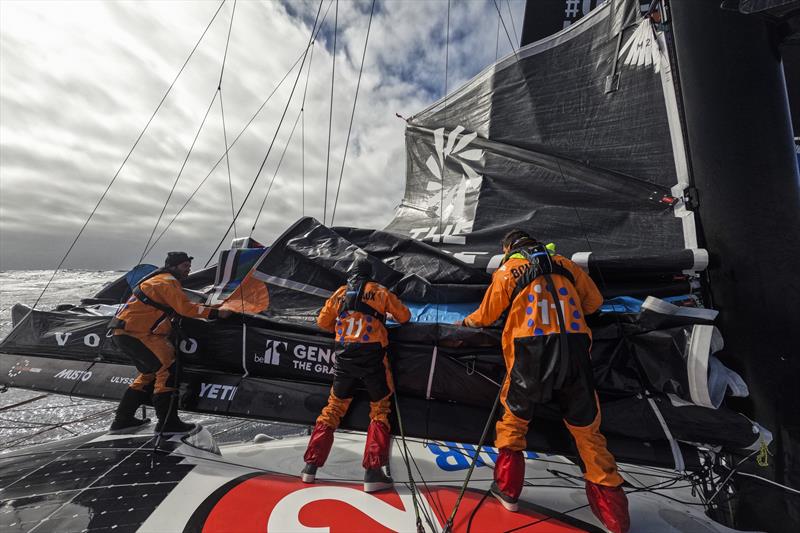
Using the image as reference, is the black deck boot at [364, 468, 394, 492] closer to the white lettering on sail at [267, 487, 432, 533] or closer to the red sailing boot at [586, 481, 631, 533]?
the white lettering on sail at [267, 487, 432, 533]

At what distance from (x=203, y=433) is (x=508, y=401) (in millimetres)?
2478

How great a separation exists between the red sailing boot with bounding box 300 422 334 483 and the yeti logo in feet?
6.68

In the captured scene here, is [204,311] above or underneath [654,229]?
underneath

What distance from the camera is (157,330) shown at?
8.82 feet

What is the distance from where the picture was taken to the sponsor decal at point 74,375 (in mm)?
2829

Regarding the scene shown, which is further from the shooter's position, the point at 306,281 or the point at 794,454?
the point at 306,281

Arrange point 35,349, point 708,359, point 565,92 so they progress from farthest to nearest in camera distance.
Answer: point 565,92 → point 35,349 → point 708,359

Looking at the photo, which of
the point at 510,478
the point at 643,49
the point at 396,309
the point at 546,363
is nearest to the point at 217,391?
the point at 396,309

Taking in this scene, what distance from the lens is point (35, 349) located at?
2.99 metres

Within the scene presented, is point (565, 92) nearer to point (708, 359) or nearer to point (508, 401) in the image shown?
point (708, 359)

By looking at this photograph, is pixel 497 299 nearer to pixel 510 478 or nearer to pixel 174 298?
pixel 510 478

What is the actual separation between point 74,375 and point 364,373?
2.35 metres

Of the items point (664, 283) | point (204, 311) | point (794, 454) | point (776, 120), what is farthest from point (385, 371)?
point (776, 120)

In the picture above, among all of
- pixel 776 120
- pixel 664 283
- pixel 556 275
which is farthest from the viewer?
pixel 664 283
